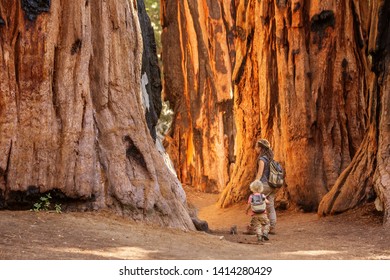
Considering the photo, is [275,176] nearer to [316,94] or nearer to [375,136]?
[375,136]

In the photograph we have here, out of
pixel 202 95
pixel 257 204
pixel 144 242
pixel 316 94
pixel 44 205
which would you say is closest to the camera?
pixel 144 242

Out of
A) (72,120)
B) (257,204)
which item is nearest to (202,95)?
(257,204)

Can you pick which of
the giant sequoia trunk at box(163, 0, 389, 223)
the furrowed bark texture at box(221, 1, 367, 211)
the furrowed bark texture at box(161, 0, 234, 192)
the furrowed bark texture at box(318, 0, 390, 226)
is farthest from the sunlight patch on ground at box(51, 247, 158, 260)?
the furrowed bark texture at box(161, 0, 234, 192)

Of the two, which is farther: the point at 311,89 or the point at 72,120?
the point at 311,89

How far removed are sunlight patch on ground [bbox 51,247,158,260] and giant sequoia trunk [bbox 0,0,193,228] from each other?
1757 millimetres

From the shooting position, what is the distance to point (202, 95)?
22984 millimetres

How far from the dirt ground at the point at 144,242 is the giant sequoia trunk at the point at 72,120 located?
0.36 metres

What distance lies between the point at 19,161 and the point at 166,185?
193 cm

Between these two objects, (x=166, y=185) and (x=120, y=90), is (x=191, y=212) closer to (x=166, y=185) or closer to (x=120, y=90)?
(x=166, y=185)

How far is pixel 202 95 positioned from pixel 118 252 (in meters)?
16.4

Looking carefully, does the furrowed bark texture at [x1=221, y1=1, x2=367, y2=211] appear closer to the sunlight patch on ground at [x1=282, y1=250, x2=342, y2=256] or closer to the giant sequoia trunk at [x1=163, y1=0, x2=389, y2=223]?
the giant sequoia trunk at [x1=163, y1=0, x2=389, y2=223]

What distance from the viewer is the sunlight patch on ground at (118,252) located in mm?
6543

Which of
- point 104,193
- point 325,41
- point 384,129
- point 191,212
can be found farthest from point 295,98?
point 104,193

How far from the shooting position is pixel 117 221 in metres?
8.38
